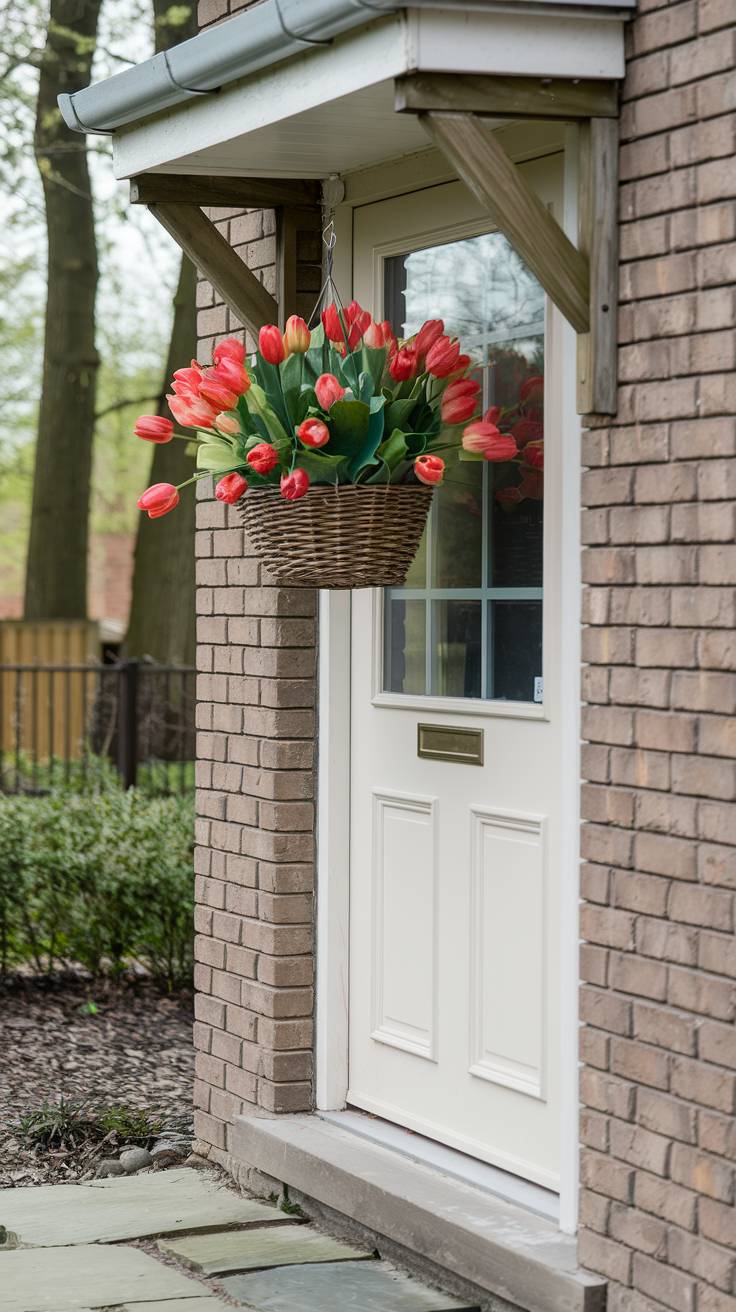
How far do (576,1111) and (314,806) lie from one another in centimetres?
133

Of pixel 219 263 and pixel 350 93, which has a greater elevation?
pixel 350 93

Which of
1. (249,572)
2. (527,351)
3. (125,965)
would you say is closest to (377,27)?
(527,351)

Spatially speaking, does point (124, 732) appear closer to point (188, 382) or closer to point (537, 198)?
point (188, 382)

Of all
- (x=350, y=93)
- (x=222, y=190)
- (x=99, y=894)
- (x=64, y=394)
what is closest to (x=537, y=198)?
(x=350, y=93)

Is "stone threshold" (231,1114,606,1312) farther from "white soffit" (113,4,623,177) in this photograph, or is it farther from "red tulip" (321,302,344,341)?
"white soffit" (113,4,623,177)

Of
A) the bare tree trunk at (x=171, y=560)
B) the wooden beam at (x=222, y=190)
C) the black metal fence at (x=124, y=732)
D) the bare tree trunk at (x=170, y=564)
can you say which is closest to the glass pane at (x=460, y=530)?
the wooden beam at (x=222, y=190)

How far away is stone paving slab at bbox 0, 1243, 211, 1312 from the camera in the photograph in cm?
362

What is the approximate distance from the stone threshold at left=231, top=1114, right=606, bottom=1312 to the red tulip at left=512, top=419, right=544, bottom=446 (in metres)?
1.76

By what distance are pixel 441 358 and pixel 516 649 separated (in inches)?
28.1

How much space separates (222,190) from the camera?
14.1 feet

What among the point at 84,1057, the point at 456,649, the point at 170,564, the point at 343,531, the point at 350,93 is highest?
the point at 350,93

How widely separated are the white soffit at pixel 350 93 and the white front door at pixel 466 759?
31 cm

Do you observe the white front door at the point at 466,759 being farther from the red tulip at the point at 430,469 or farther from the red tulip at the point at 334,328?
the red tulip at the point at 334,328

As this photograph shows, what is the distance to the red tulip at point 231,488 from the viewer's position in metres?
3.71
